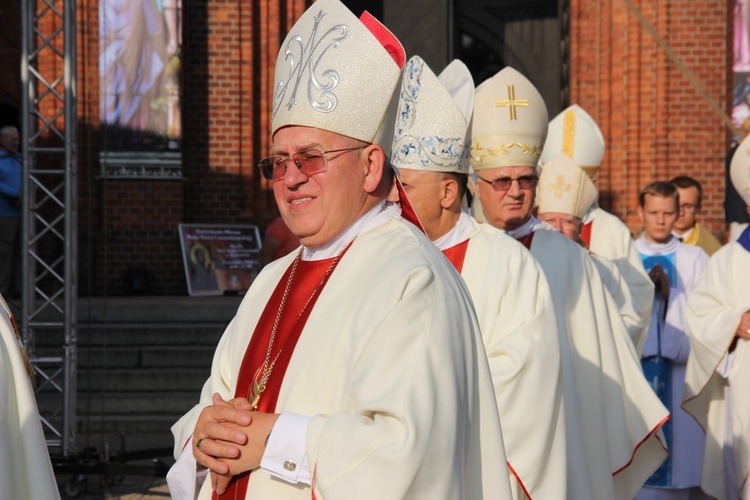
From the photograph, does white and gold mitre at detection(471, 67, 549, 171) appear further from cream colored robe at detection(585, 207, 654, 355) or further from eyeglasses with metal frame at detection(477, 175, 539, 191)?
cream colored robe at detection(585, 207, 654, 355)

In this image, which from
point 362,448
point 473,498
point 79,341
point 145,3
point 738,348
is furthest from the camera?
point 145,3

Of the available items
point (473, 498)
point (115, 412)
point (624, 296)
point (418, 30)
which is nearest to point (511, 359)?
point (473, 498)

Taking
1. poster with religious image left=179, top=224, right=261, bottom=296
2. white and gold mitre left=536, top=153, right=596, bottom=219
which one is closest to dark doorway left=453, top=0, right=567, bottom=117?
poster with religious image left=179, top=224, right=261, bottom=296

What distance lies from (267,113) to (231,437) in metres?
10.7

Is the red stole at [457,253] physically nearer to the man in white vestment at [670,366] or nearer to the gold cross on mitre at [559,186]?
the gold cross on mitre at [559,186]

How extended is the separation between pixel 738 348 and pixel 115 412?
5.24 m

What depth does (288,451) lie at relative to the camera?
285 centimetres

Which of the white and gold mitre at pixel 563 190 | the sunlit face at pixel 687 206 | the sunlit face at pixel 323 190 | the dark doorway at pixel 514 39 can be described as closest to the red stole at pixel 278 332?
the sunlit face at pixel 323 190

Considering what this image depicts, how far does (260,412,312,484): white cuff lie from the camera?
284 centimetres

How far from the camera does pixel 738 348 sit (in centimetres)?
689

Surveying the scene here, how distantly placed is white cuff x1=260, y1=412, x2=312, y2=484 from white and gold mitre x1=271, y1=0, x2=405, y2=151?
0.74 metres

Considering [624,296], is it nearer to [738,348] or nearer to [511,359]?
[738,348]

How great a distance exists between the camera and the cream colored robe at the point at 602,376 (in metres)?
5.61

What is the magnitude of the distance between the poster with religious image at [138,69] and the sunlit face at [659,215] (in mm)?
5818
